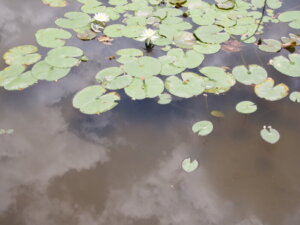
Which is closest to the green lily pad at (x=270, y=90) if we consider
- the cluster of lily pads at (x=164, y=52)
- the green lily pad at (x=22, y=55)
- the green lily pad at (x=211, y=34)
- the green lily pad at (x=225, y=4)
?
the cluster of lily pads at (x=164, y=52)

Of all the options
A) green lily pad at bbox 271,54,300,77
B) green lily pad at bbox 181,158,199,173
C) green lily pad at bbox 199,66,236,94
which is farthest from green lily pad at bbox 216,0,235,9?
green lily pad at bbox 181,158,199,173

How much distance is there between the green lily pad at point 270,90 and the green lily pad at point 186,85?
17.9 inches

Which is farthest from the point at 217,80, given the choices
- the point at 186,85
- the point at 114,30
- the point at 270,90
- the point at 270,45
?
the point at 114,30

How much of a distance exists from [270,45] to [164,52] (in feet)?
3.34

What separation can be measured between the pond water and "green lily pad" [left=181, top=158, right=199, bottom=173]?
3 centimetres

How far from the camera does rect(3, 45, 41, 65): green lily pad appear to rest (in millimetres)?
2859

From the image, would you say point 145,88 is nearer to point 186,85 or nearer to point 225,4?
point 186,85

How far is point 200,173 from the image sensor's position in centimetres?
206

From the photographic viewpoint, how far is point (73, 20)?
11.1ft

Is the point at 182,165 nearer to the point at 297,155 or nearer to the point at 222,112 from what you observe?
the point at 222,112

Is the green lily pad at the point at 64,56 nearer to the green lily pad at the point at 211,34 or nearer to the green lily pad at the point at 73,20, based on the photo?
Answer: the green lily pad at the point at 73,20

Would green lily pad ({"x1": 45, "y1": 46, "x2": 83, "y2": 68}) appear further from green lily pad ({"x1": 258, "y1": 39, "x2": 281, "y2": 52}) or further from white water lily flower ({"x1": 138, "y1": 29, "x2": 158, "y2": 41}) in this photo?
green lily pad ({"x1": 258, "y1": 39, "x2": 281, "y2": 52})

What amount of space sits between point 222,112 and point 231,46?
2.99ft

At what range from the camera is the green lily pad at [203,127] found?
2.29 m
